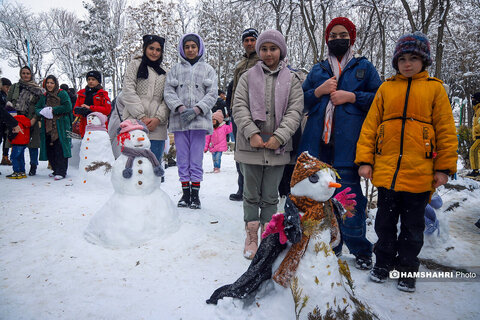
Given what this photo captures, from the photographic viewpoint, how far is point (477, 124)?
6047 millimetres

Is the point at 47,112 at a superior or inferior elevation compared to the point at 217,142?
superior

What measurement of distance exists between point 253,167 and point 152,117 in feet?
5.46

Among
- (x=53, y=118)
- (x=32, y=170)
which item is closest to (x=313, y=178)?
(x=53, y=118)

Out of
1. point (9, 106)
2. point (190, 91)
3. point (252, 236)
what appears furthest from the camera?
point (9, 106)

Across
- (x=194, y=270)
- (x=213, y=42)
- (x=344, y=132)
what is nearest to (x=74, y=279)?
(x=194, y=270)

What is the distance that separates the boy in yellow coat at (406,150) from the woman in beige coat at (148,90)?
2495 mm

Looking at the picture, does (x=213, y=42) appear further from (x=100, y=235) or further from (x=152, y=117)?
(x=100, y=235)

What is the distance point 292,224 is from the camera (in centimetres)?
167

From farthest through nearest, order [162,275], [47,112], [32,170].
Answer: [32,170], [47,112], [162,275]

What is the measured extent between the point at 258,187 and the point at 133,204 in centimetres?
124

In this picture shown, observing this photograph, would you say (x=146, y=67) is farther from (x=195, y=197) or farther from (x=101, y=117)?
(x=101, y=117)

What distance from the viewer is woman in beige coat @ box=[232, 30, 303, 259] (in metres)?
2.51

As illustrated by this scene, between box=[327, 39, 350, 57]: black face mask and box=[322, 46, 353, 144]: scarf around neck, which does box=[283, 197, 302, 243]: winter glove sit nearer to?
box=[322, 46, 353, 144]: scarf around neck

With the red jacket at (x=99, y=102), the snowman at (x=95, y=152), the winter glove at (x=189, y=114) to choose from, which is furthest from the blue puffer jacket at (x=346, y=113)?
the red jacket at (x=99, y=102)
